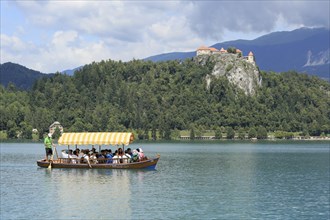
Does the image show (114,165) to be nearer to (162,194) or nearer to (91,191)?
(91,191)

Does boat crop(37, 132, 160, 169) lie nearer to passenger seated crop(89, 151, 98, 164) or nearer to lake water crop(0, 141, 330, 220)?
passenger seated crop(89, 151, 98, 164)

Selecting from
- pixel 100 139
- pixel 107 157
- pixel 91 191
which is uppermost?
pixel 100 139

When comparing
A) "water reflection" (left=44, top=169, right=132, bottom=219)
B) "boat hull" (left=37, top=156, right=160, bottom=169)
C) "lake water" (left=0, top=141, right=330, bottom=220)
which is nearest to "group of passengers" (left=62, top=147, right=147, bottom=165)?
"boat hull" (left=37, top=156, right=160, bottom=169)

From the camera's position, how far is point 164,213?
184 feet

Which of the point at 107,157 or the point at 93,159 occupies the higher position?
the point at 107,157

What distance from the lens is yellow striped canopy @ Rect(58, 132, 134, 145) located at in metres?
102

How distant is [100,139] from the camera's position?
4053 inches

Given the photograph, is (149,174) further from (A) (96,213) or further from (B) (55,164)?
(A) (96,213)

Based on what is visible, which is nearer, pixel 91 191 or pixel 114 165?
pixel 91 191

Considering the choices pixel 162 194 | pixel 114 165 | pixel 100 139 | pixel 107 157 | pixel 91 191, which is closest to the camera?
pixel 162 194

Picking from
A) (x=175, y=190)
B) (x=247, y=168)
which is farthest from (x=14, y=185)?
(x=247, y=168)

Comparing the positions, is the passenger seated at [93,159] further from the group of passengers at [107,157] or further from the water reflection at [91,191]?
the water reflection at [91,191]

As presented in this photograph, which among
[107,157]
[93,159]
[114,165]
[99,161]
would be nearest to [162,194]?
[114,165]

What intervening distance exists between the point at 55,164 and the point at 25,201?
39.0 m
